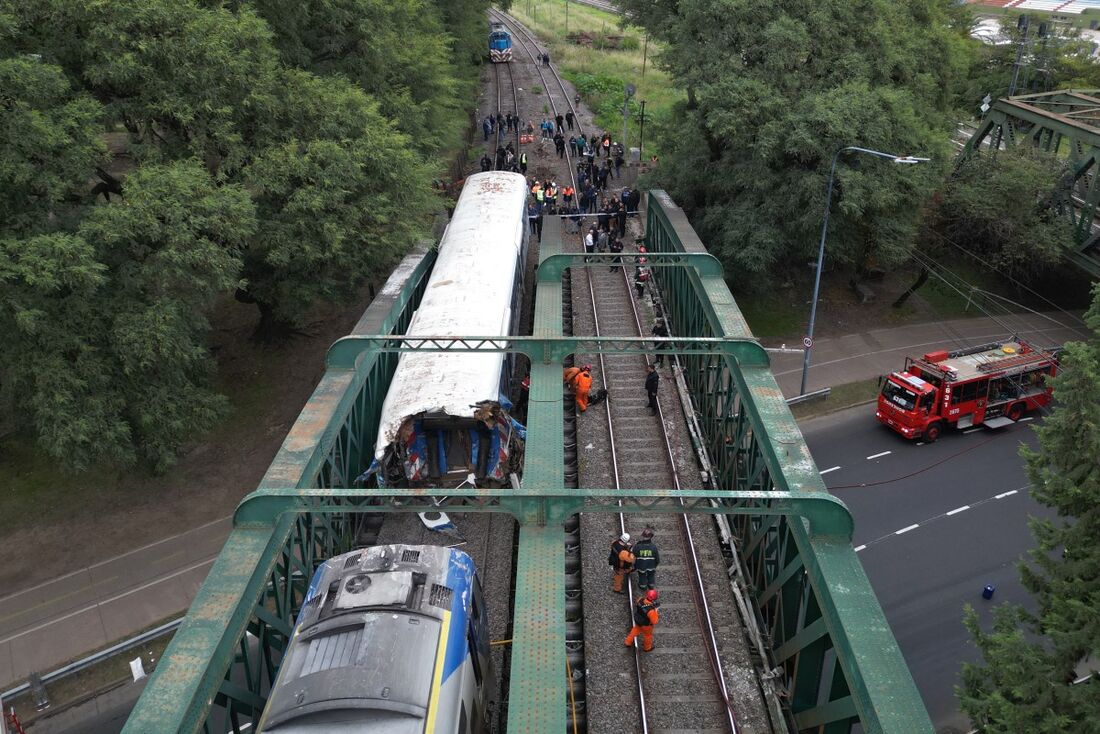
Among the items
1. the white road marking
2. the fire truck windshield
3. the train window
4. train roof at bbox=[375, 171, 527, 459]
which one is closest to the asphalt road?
the white road marking

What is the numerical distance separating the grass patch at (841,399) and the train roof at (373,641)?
18348 mm

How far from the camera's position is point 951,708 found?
15.8m

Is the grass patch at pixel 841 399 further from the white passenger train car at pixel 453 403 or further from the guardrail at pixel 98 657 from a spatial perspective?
the guardrail at pixel 98 657

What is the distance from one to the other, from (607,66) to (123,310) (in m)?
54.3

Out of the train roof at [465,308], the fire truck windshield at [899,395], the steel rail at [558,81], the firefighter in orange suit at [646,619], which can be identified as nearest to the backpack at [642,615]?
the firefighter in orange suit at [646,619]

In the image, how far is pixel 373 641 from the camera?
30.5 ft

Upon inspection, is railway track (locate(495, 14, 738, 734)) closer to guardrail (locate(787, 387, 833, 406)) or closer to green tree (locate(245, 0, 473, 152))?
guardrail (locate(787, 387, 833, 406))

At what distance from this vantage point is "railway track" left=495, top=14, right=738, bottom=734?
11.3 metres

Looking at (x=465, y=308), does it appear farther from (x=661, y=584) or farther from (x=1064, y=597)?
(x=1064, y=597)

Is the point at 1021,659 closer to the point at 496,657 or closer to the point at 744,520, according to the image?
the point at 744,520

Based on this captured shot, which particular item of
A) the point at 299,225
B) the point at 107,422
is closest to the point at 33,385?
the point at 107,422

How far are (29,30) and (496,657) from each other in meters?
18.8

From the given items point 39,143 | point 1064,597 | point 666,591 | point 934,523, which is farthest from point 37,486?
point 934,523

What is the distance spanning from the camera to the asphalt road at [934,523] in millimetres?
17250
